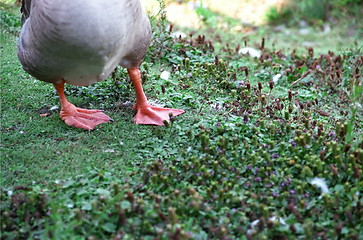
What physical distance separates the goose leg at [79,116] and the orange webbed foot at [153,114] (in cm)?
28

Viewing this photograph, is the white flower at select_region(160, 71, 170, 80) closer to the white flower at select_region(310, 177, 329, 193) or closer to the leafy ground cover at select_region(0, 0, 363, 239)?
the leafy ground cover at select_region(0, 0, 363, 239)

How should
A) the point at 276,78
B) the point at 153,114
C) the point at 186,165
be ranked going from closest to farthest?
1. the point at 186,165
2. the point at 153,114
3. the point at 276,78

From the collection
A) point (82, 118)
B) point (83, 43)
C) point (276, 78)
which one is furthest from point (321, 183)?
Result: point (276, 78)

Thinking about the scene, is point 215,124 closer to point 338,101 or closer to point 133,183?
point 133,183

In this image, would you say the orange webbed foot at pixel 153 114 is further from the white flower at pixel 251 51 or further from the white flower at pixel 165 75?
the white flower at pixel 251 51

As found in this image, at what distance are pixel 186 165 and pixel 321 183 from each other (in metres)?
0.92

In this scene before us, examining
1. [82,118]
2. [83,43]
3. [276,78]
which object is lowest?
[82,118]

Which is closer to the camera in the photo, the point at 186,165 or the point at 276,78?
the point at 186,165

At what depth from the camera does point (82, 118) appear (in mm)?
3557

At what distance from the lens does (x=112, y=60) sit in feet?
10.1

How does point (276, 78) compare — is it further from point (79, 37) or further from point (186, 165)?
point (79, 37)

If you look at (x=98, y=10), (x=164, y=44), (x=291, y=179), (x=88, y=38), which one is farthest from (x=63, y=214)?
(x=164, y=44)

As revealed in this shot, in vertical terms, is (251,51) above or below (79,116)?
above

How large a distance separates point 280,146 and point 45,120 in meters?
2.11
